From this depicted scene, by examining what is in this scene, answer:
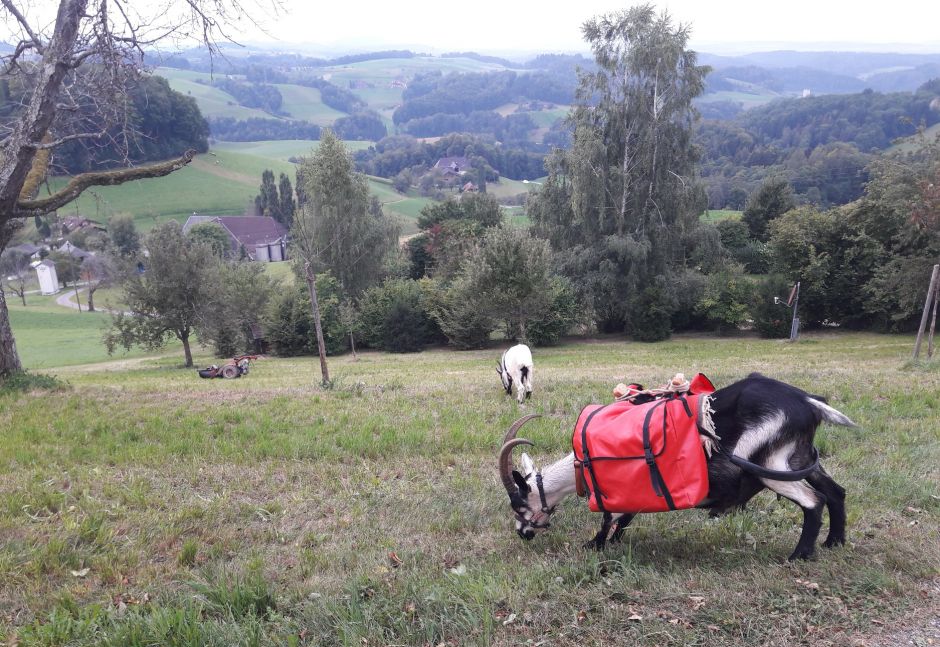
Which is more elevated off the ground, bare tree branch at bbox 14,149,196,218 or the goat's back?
bare tree branch at bbox 14,149,196,218

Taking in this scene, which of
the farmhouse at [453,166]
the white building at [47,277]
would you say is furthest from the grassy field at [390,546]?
the farmhouse at [453,166]

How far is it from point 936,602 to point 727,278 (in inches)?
1275

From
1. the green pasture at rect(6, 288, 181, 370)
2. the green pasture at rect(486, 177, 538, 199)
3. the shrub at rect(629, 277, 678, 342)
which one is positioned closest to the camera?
the shrub at rect(629, 277, 678, 342)

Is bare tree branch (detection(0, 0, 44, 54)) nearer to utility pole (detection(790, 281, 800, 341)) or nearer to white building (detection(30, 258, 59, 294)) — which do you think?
utility pole (detection(790, 281, 800, 341))

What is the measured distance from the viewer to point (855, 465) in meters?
6.54

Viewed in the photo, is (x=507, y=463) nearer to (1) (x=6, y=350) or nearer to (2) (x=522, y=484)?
(2) (x=522, y=484)

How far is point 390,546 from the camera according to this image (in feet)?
17.0

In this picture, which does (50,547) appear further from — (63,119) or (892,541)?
(63,119)

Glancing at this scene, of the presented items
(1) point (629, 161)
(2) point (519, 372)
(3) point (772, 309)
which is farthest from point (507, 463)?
(3) point (772, 309)

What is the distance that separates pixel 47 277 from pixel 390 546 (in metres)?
89.4

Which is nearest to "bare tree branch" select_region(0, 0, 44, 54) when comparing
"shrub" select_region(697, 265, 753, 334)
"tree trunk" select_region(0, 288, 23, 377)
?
"tree trunk" select_region(0, 288, 23, 377)

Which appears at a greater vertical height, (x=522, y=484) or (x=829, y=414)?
(x=829, y=414)

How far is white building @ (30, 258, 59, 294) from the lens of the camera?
75750 mm

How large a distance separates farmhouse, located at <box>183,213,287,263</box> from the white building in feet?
64.8
